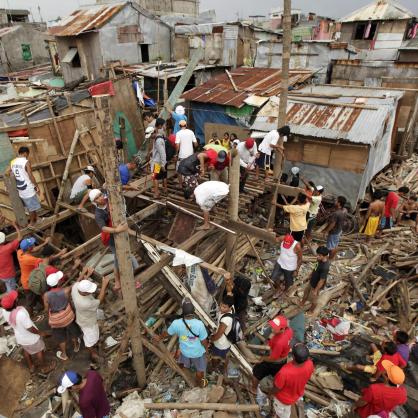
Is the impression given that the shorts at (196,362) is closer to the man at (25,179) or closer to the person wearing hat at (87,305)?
the person wearing hat at (87,305)

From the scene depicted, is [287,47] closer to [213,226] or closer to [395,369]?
[213,226]

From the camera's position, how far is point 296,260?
24.9 feet

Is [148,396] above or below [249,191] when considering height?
below

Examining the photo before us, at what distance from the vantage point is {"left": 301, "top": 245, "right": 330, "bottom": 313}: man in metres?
7.04

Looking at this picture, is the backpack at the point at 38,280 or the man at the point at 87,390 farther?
the backpack at the point at 38,280

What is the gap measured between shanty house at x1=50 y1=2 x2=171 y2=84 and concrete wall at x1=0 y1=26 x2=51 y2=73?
6.75 meters

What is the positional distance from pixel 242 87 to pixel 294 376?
14.0 metres

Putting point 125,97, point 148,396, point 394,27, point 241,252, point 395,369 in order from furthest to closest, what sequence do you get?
point 394,27, point 125,97, point 241,252, point 148,396, point 395,369

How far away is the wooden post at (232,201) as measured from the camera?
643 cm

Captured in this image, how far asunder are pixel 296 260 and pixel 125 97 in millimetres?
9891

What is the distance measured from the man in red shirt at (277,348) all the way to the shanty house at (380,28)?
91.1 ft

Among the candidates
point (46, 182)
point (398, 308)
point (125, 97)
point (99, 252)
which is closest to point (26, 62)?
point (125, 97)

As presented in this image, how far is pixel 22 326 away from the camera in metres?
5.57

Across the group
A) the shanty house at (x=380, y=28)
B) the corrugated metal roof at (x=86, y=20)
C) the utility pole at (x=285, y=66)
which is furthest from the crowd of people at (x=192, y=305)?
the shanty house at (x=380, y=28)
